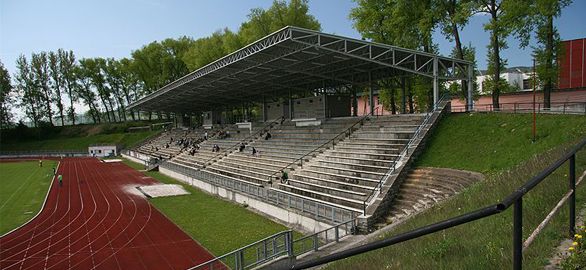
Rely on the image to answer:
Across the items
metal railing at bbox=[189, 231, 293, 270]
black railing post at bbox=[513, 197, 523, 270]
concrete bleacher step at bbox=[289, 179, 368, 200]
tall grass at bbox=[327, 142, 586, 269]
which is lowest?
metal railing at bbox=[189, 231, 293, 270]

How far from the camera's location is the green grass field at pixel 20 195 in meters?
22.3

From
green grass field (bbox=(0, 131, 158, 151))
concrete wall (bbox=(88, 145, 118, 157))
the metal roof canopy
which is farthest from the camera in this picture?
green grass field (bbox=(0, 131, 158, 151))

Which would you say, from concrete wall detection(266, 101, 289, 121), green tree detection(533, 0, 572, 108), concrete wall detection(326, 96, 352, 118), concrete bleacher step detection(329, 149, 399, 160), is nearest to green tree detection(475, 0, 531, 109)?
green tree detection(533, 0, 572, 108)

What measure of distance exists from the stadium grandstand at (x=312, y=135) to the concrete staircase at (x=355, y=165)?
0.06 m

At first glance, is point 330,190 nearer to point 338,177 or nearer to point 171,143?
point 338,177

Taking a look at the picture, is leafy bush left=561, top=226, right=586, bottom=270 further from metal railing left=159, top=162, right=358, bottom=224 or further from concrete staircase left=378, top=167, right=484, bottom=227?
metal railing left=159, top=162, right=358, bottom=224

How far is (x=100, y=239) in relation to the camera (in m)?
18.0

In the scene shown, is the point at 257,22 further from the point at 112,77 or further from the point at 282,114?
the point at 112,77

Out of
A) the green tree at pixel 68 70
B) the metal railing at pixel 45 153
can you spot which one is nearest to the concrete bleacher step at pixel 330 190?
the metal railing at pixel 45 153

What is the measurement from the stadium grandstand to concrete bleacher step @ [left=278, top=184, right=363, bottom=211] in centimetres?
5

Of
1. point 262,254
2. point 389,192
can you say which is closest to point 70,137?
point 262,254

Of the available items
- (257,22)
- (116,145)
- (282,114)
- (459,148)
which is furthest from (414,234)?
(116,145)

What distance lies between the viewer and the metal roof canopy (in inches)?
899

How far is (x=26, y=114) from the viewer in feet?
292
